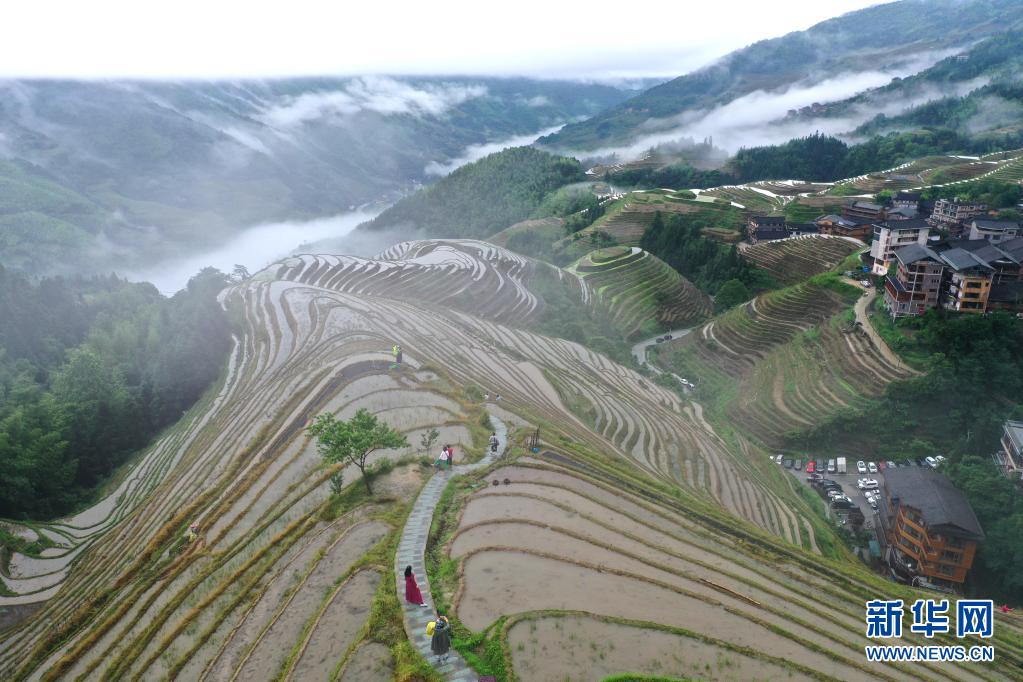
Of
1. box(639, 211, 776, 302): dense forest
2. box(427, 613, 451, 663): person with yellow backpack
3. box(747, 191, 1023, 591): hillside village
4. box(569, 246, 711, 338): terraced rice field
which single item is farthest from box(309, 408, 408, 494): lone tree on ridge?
box(639, 211, 776, 302): dense forest

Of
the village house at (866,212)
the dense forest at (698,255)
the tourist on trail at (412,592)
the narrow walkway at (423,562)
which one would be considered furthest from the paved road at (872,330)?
the tourist on trail at (412,592)

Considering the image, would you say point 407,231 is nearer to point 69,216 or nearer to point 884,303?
point 69,216

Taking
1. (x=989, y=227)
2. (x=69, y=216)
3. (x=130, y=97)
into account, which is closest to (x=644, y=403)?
(x=989, y=227)

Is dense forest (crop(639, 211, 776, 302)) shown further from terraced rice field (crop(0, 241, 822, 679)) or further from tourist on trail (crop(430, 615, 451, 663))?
tourist on trail (crop(430, 615, 451, 663))

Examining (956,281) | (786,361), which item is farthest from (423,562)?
(956,281)

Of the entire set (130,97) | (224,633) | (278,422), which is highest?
(130,97)

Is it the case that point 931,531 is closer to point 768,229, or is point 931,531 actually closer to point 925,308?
point 925,308

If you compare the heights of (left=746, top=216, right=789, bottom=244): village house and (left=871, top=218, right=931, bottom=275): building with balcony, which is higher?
(left=871, top=218, right=931, bottom=275): building with balcony
